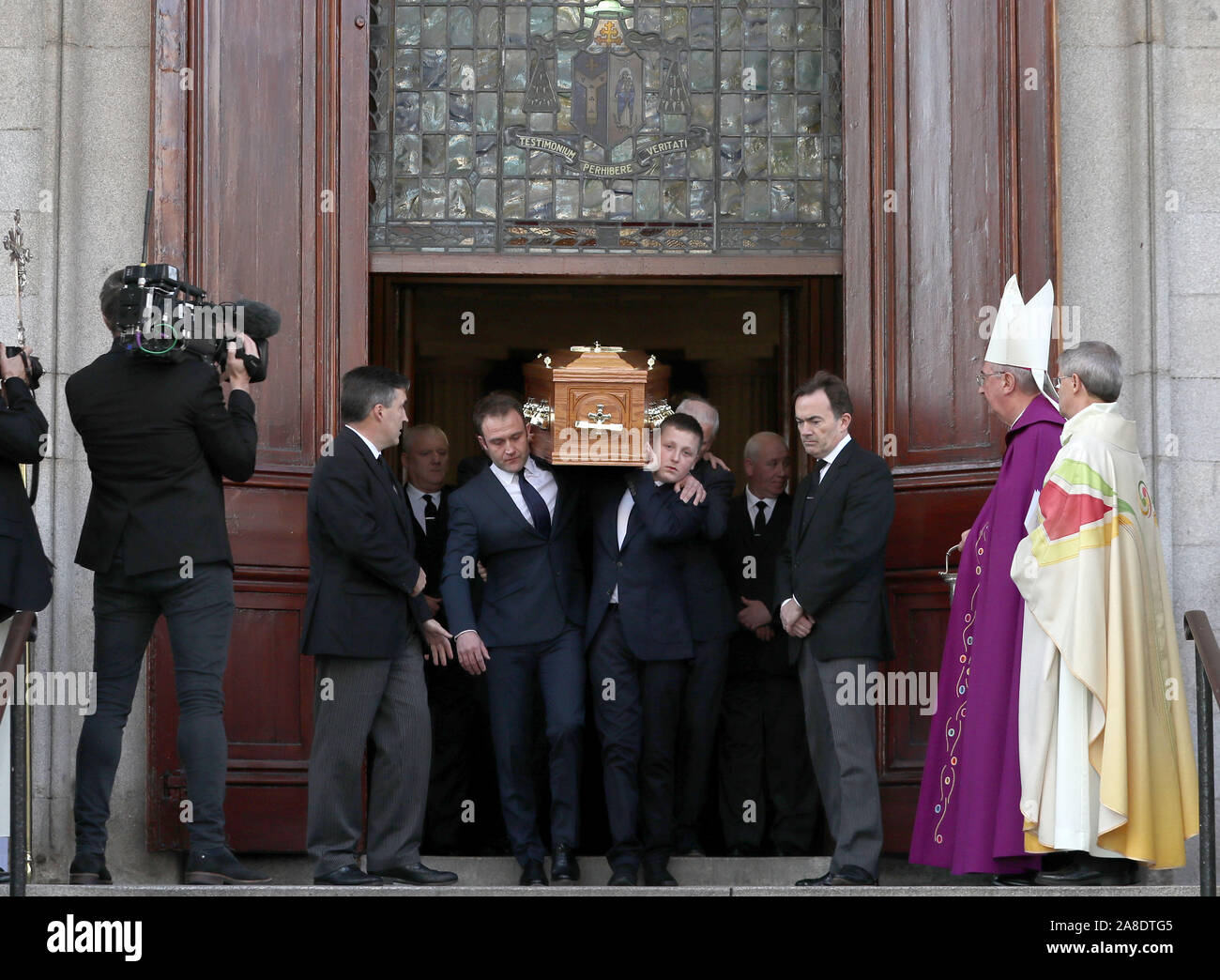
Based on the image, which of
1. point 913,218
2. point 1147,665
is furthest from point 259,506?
point 1147,665

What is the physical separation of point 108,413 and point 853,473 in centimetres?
283

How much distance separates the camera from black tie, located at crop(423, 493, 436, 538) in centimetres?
866

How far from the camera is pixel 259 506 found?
815 centimetres

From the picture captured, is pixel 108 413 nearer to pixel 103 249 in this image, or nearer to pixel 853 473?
pixel 103 249

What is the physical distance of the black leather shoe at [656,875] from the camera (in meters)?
7.73

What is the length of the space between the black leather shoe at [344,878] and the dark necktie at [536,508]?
170cm

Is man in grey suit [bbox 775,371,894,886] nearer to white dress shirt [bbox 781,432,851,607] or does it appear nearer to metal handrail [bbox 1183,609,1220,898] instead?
white dress shirt [bbox 781,432,851,607]

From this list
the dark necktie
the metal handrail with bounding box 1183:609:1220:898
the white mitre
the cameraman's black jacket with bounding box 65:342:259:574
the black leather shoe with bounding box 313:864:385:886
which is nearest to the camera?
the metal handrail with bounding box 1183:609:1220:898

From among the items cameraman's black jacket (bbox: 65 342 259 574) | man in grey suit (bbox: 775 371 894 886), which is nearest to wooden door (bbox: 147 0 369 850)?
cameraman's black jacket (bbox: 65 342 259 574)

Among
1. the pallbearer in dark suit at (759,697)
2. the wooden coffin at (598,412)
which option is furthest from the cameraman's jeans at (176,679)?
the pallbearer in dark suit at (759,697)

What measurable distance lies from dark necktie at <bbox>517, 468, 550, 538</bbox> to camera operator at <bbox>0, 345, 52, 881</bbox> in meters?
2.03

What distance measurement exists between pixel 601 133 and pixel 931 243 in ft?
5.35

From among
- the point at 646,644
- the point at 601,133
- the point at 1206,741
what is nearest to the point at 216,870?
the point at 646,644

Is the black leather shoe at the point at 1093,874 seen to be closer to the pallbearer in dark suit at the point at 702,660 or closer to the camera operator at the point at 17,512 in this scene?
the pallbearer in dark suit at the point at 702,660
